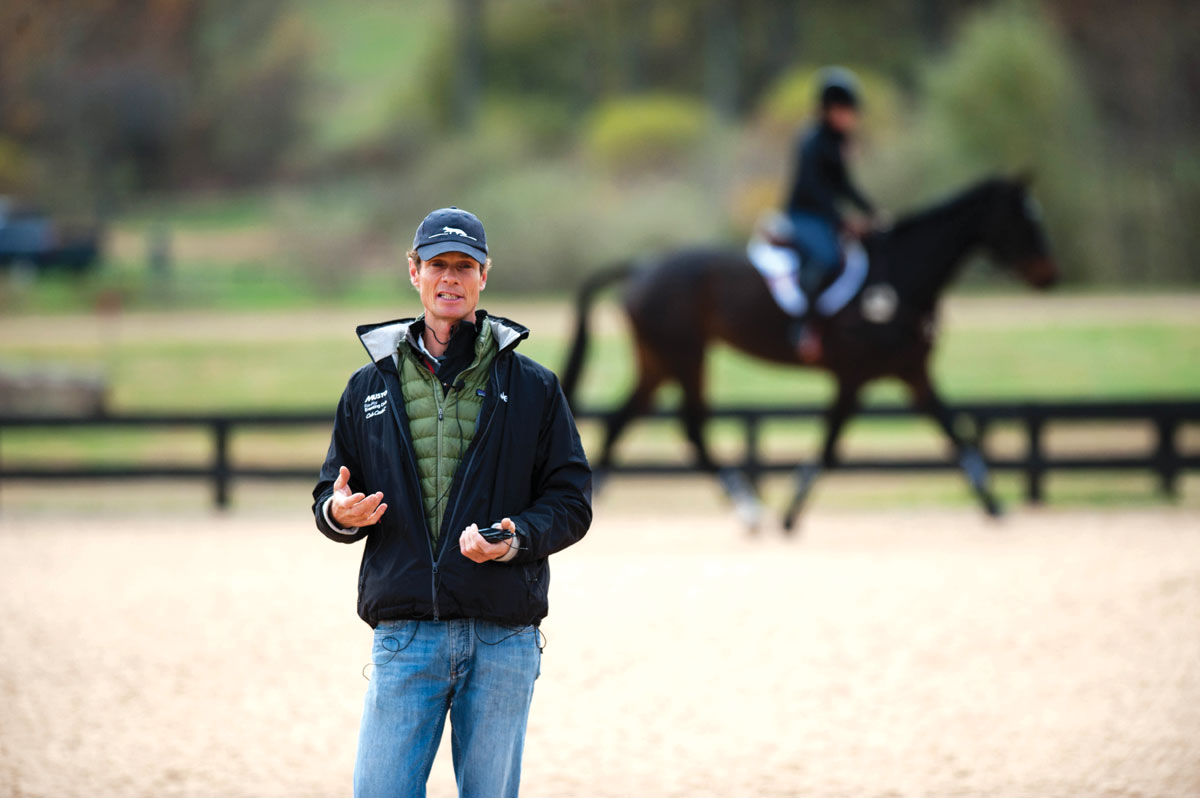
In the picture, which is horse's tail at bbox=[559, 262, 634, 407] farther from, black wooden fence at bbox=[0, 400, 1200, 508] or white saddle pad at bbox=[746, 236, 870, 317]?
white saddle pad at bbox=[746, 236, 870, 317]

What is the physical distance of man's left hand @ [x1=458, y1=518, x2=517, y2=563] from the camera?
9.41 ft

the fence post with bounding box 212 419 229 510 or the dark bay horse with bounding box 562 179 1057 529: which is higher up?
the dark bay horse with bounding box 562 179 1057 529

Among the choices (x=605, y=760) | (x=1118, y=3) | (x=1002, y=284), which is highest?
(x=1118, y=3)

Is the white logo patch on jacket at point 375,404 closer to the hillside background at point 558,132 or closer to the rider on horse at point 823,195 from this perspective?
the rider on horse at point 823,195

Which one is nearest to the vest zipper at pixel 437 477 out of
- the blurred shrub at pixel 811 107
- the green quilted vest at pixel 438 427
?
the green quilted vest at pixel 438 427

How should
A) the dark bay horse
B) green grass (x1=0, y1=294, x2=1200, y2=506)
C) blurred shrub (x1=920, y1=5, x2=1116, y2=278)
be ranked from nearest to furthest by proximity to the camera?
the dark bay horse → green grass (x1=0, y1=294, x2=1200, y2=506) → blurred shrub (x1=920, y1=5, x2=1116, y2=278)

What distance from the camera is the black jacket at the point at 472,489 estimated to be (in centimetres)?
296

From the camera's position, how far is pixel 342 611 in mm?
7520

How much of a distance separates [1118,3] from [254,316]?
24440 mm

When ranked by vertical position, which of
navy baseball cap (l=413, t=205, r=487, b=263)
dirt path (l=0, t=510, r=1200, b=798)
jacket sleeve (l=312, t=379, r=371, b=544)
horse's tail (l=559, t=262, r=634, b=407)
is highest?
horse's tail (l=559, t=262, r=634, b=407)

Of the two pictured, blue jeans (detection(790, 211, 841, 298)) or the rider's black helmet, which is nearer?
the rider's black helmet

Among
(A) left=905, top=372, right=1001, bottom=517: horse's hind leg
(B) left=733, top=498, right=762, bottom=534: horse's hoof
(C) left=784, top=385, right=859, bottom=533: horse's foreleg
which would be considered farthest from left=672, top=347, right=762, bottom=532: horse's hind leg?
(A) left=905, top=372, right=1001, bottom=517: horse's hind leg

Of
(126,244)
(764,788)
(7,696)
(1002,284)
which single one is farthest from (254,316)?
(764,788)

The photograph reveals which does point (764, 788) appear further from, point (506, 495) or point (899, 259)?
point (899, 259)
